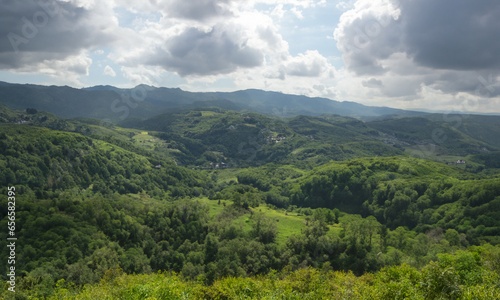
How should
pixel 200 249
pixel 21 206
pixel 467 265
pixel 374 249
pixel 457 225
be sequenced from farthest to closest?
pixel 457 225 → pixel 200 249 → pixel 374 249 → pixel 21 206 → pixel 467 265

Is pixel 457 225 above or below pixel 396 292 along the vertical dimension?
below

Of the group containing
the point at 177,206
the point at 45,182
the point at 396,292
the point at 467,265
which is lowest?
the point at 45,182

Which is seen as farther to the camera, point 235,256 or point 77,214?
point 77,214

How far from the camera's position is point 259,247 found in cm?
10256

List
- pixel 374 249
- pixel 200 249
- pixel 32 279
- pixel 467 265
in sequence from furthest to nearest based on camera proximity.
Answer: pixel 200 249 → pixel 374 249 → pixel 32 279 → pixel 467 265

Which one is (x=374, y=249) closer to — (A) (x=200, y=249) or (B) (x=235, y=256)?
(B) (x=235, y=256)

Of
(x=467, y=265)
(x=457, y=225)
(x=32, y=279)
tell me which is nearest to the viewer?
(x=467, y=265)

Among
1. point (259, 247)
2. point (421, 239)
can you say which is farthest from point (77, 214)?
point (421, 239)

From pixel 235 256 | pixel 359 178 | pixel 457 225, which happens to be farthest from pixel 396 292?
pixel 359 178

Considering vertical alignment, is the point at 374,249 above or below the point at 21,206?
below

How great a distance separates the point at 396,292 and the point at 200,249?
312ft

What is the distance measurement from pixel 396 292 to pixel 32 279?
77048 mm

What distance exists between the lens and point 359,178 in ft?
656

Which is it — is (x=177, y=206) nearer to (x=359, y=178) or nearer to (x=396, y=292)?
(x=396, y=292)
